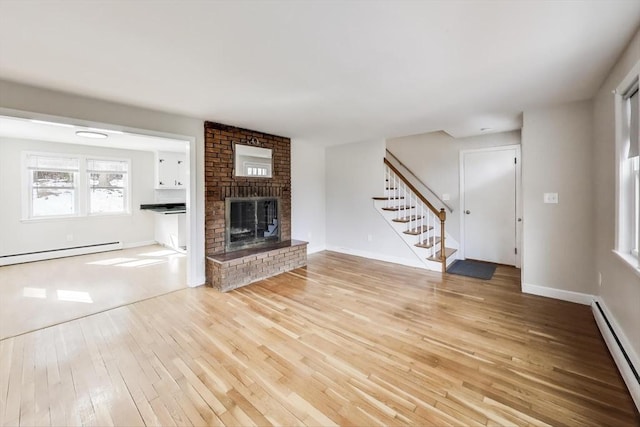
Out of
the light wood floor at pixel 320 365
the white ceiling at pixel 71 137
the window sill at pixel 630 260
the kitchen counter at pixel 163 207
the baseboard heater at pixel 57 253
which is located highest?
the white ceiling at pixel 71 137

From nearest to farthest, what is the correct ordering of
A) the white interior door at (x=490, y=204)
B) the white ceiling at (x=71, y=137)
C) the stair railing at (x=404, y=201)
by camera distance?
the white ceiling at (x=71, y=137) → the white interior door at (x=490, y=204) → the stair railing at (x=404, y=201)

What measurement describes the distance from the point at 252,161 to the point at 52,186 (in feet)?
14.1

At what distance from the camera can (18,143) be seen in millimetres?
4891

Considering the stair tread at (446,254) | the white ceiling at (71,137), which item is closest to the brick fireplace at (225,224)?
the white ceiling at (71,137)

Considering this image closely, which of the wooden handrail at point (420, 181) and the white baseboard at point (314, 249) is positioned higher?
the wooden handrail at point (420, 181)

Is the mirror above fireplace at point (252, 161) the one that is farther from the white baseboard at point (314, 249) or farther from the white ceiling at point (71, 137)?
the white baseboard at point (314, 249)

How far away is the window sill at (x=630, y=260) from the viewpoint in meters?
1.78

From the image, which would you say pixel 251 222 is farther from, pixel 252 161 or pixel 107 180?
pixel 107 180

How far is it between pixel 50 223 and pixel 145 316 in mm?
4255

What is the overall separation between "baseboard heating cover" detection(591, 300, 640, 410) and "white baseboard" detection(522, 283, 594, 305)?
453 millimetres

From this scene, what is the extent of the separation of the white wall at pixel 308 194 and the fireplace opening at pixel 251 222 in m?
0.58

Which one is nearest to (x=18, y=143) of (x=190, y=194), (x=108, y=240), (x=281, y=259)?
(x=108, y=240)

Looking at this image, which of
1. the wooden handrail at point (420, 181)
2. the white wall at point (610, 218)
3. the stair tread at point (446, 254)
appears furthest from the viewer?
the wooden handrail at point (420, 181)

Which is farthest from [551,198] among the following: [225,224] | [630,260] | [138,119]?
[138,119]
